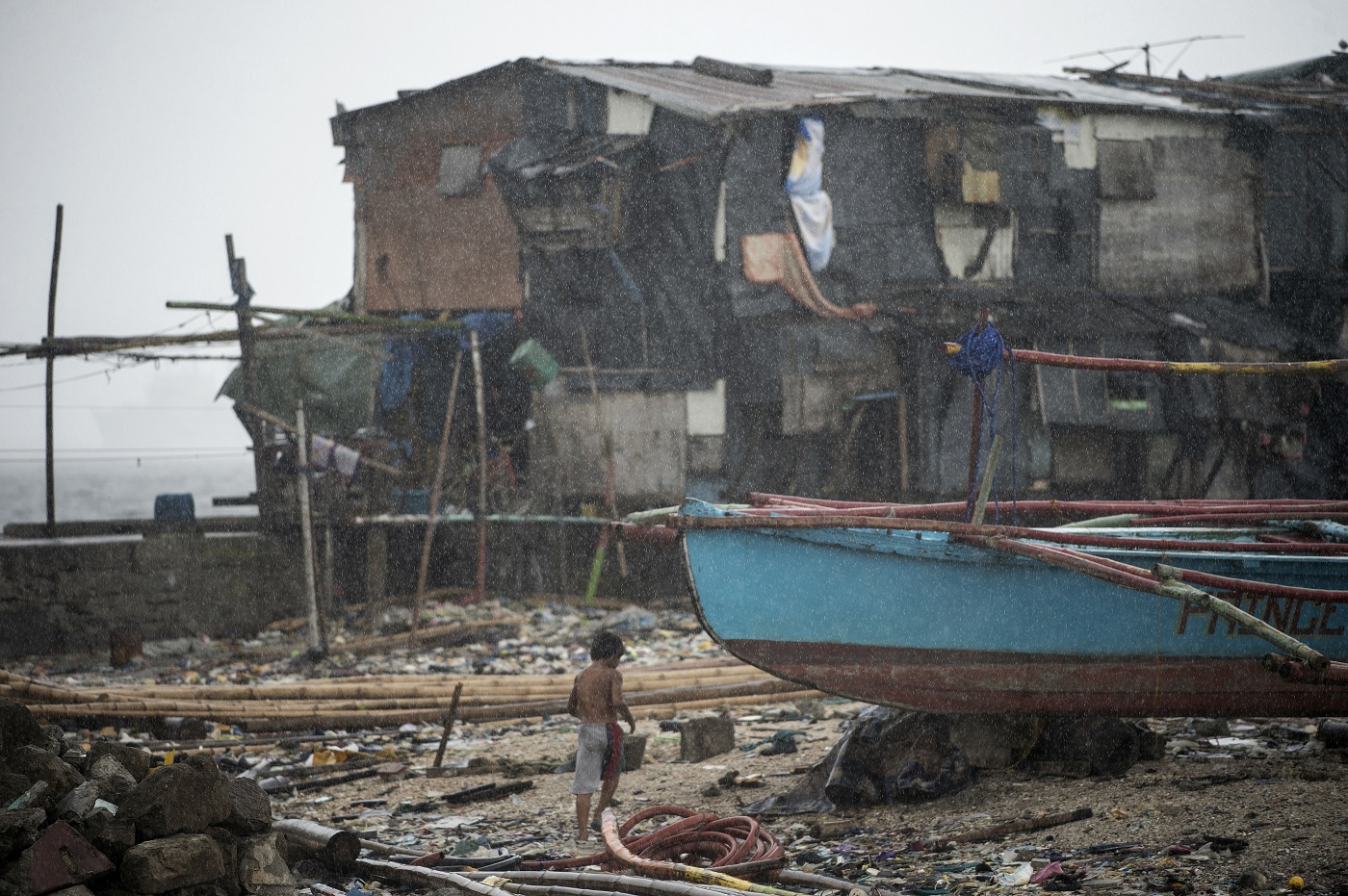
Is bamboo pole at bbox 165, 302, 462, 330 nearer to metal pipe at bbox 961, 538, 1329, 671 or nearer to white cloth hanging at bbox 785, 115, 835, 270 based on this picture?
white cloth hanging at bbox 785, 115, 835, 270

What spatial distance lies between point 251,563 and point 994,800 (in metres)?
10.2

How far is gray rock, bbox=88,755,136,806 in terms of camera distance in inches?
184

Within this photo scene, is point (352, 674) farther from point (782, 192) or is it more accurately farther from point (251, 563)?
point (782, 192)

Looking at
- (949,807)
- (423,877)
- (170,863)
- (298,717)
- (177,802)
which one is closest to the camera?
(170,863)

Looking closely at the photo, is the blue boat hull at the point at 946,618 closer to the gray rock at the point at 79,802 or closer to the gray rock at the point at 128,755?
the gray rock at the point at 128,755

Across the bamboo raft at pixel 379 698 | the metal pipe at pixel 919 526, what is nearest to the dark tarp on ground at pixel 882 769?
the metal pipe at pixel 919 526

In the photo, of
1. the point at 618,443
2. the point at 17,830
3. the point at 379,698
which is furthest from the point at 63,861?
the point at 618,443

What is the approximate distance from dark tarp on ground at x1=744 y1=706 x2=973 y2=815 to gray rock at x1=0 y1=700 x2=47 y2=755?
11.4 ft

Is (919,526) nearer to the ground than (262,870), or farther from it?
farther from it

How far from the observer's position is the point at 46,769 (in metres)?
4.55

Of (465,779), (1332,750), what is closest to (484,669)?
(465,779)

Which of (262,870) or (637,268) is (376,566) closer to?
(637,268)

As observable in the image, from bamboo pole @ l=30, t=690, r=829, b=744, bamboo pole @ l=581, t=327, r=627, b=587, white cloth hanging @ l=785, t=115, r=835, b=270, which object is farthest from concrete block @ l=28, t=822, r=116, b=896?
white cloth hanging @ l=785, t=115, r=835, b=270

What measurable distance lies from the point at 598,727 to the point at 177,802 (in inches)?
87.4
